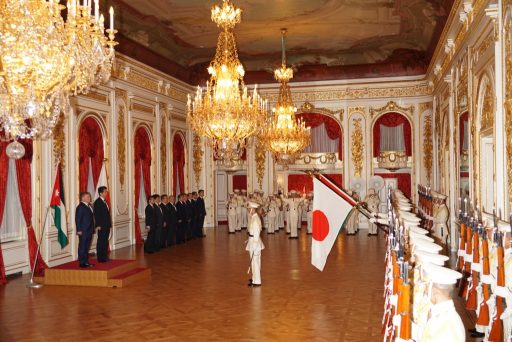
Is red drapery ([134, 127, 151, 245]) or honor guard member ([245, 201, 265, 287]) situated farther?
red drapery ([134, 127, 151, 245])

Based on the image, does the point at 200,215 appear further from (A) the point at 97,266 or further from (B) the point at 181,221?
(A) the point at 97,266

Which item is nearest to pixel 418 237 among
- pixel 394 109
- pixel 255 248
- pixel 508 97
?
pixel 508 97

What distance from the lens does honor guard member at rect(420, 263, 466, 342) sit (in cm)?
348

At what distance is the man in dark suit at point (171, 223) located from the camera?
604 inches

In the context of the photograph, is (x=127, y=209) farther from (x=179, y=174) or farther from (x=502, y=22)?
(x=502, y=22)

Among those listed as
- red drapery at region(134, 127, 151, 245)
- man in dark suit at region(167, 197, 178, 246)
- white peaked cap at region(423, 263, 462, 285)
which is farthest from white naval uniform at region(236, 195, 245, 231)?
white peaked cap at region(423, 263, 462, 285)

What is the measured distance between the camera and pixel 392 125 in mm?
19906

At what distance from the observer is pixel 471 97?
1063 centimetres

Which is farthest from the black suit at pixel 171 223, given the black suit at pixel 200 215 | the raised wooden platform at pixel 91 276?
the raised wooden platform at pixel 91 276

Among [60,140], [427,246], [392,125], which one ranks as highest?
[392,125]

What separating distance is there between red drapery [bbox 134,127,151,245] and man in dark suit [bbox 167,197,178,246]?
98 cm

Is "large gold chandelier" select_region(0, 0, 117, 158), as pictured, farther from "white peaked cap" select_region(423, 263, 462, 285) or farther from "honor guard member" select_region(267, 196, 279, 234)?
"honor guard member" select_region(267, 196, 279, 234)

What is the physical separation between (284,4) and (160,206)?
6.14 m

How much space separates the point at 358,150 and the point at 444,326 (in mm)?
16763
